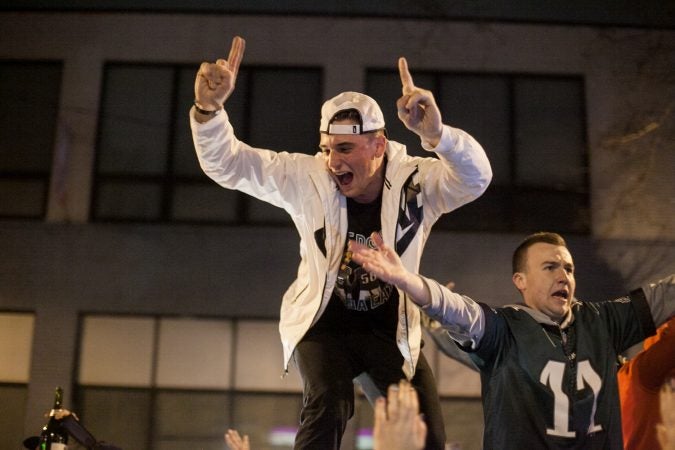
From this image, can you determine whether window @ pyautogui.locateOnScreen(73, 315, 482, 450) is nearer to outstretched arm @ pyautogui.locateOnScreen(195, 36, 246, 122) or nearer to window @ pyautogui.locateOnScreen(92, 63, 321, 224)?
window @ pyautogui.locateOnScreen(92, 63, 321, 224)

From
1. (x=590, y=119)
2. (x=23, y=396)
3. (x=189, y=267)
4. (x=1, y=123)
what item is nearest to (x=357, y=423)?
(x=189, y=267)

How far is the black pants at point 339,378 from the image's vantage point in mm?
3395

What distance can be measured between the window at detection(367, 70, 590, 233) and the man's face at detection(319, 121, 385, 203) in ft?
22.9

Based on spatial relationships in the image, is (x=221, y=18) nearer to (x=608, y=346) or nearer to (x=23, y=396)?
(x=23, y=396)

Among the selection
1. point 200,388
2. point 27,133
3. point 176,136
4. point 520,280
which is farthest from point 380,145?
point 27,133

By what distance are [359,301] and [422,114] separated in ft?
3.10

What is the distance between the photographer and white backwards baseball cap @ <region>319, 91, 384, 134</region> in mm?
3742

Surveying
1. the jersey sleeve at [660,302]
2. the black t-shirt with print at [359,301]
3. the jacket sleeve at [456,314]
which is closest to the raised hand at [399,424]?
the jacket sleeve at [456,314]

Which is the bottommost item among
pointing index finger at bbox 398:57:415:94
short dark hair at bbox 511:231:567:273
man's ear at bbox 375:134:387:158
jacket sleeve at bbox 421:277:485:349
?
jacket sleeve at bbox 421:277:485:349

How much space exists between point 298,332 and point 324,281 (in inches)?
10.8

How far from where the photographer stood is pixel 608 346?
3691 millimetres

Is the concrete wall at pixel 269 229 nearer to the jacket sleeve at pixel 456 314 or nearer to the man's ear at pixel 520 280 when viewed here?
the man's ear at pixel 520 280

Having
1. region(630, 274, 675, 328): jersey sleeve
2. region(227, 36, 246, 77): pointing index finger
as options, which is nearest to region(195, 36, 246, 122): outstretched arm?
region(227, 36, 246, 77): pointing index finger

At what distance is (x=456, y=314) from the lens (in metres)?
3.24
